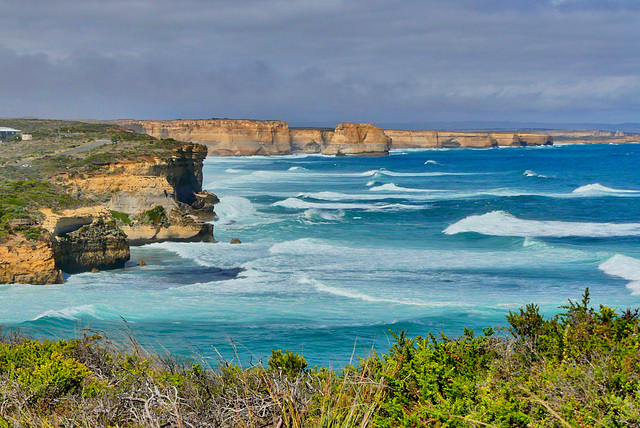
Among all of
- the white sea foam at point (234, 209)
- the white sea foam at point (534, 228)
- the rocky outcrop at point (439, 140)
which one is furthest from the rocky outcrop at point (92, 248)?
the rocky outcrop at point (439, 140)

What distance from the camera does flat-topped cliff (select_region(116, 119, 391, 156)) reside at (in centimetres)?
12462

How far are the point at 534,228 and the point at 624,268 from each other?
11.1m

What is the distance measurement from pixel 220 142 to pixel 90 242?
107 m

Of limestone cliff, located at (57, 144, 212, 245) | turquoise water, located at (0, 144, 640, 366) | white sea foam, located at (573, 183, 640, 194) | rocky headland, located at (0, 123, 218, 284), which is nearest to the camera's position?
turquoise water, located at (0, 144, 640, 366)

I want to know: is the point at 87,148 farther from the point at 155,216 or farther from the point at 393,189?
the point at 393,189

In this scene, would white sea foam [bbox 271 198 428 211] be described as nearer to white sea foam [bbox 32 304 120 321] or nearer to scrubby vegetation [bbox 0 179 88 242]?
scrubby vegetation [bbox 0 179 88 242]

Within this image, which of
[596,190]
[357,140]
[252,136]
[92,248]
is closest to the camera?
[92,248]

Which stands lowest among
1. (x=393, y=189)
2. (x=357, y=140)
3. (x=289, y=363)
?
(x=393, y=189)

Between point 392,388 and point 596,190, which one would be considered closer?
point 392,388

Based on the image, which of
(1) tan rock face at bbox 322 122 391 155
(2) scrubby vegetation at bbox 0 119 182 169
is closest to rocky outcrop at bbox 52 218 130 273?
(2) scrubby vegetation at bbox 0 119 182 169

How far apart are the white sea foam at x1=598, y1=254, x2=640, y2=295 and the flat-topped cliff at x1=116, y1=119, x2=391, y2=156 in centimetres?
10601

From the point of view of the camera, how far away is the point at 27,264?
1731 cm

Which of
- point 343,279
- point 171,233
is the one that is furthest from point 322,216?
point 343,279

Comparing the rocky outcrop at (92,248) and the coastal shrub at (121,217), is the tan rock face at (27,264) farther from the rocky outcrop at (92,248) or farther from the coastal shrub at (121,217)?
the coastal shrub at (121,217)
